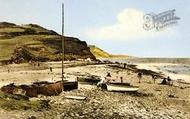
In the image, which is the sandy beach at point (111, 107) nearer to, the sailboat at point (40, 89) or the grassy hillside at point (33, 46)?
the sailboat at point (40, 89)

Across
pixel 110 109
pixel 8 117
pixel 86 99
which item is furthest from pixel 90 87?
pixel 8 117

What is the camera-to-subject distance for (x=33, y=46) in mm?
102375

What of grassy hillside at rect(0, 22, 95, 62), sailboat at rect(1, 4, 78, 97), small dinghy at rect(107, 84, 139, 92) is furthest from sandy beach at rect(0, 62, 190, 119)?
grassy hillside at rect(0, 22, 95, 62)

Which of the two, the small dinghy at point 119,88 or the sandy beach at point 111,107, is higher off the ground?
the small dinghy at point 119,88

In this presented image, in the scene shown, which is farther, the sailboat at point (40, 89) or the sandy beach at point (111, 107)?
the sailboat at point (40, 89)

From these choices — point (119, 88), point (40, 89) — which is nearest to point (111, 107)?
point (40, 89)

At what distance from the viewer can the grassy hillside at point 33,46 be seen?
309 ft

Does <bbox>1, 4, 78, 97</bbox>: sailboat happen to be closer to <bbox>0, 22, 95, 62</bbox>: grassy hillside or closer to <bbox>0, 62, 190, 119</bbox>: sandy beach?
<bbox>0, 62, 190, 119</bbox>: sandy beach

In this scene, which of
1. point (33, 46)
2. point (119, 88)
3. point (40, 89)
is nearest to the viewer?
point (40, 89)

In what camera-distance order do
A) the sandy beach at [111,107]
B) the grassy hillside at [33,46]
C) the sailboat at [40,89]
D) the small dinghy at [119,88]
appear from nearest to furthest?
the sandy beach at [111,107]
the sailboat at [40,89]
the small dinghy at [119,88]
the grassy hillside at [33,46]

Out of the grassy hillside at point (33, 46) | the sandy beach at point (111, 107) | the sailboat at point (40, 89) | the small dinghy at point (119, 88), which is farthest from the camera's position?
the grassy hillside at point (33, 46)

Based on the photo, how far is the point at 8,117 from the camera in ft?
84.0

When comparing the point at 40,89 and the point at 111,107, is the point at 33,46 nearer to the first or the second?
the point at 40,89

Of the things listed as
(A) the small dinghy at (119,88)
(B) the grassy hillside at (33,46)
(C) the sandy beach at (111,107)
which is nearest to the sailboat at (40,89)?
(C) the sandy beach at (111,107)
